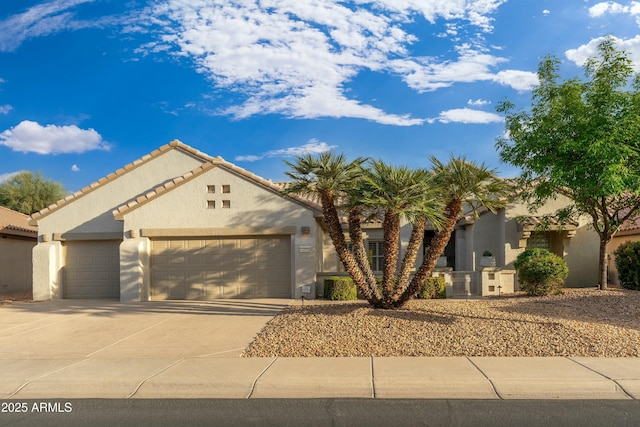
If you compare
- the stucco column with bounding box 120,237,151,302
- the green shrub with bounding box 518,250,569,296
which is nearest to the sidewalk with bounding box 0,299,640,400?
the stucco column with bounding box 120,237,151,302

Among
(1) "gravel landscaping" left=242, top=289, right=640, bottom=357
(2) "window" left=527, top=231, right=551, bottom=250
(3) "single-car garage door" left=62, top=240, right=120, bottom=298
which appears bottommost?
(1) "gravel landscaping" left=242, top=289, right=640, bottom=357

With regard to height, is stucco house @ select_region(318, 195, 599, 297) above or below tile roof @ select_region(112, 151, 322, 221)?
below

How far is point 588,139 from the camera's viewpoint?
476 inches

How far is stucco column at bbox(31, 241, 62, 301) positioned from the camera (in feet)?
55.6

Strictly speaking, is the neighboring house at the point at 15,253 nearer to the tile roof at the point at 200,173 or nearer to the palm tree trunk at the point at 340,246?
the tile roof at the point at 200,173

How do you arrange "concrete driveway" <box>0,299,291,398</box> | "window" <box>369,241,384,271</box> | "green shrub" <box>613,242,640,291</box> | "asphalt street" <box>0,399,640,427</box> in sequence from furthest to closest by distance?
"window" <box>369,241,384,271</box> → "green shrub" <box>613,242,640,291</box> → "concrete driveway" <box>0,299,291,398</box> → "asphalt street" <box>0,399,640,427</box>

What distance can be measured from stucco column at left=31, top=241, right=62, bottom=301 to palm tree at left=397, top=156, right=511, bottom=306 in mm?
12543

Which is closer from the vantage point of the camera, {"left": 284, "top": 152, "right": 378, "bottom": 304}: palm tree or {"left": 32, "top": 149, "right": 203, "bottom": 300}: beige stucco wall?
{"left": 284, "top": 152, "right": 378, "bottom": 304}: palm tree

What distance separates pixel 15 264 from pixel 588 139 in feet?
74.9

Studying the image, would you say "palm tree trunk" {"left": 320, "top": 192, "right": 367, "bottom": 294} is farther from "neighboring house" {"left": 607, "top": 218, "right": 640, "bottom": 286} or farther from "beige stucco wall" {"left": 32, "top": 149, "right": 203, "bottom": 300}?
"neighboring house" {"left": 607, "top": 218, "right": 640, "bottom": 286}

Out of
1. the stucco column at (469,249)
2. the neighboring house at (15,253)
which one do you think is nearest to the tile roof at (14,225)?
the neighboring house at (15,253)

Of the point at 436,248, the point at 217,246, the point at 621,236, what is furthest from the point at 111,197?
the point at 621,236

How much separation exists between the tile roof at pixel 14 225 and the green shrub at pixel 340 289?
1327 centimetres

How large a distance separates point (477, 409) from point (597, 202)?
34.5 ft
